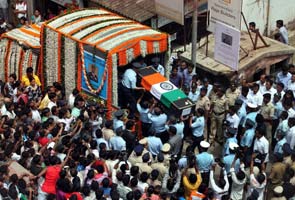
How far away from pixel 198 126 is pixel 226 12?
2735 mm

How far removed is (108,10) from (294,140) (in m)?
7.25

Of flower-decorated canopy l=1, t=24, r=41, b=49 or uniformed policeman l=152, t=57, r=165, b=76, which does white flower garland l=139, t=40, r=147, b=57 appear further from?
flower-decorated canopy l=1, t=24, r=41, b=49

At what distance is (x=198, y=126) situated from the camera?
14641 millimetres

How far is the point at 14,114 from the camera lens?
48.9ft

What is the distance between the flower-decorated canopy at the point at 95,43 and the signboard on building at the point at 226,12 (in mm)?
1200

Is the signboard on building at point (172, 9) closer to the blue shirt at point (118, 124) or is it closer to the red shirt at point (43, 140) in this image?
the blue shirt at point (118, 124)

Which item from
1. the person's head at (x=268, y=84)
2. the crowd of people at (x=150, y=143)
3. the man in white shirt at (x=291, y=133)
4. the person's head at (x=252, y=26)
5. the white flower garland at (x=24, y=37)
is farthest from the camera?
the person's head at (x=252, y=26)

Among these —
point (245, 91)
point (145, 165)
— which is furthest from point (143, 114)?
point (145, 165)

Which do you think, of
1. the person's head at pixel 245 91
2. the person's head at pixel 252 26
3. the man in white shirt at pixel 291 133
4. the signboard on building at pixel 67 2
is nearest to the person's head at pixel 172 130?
the person's head at pixel 245 91

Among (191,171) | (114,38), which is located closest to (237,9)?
(114,38)

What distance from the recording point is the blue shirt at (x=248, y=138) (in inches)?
550

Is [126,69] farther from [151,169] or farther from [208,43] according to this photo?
[151,169]

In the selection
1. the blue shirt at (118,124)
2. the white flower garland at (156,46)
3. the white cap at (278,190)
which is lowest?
the blue shirt at (118,124)

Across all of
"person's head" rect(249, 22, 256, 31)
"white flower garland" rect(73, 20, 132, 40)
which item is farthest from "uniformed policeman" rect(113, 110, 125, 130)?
"person's head" rect(249, 22, 256, 31)
